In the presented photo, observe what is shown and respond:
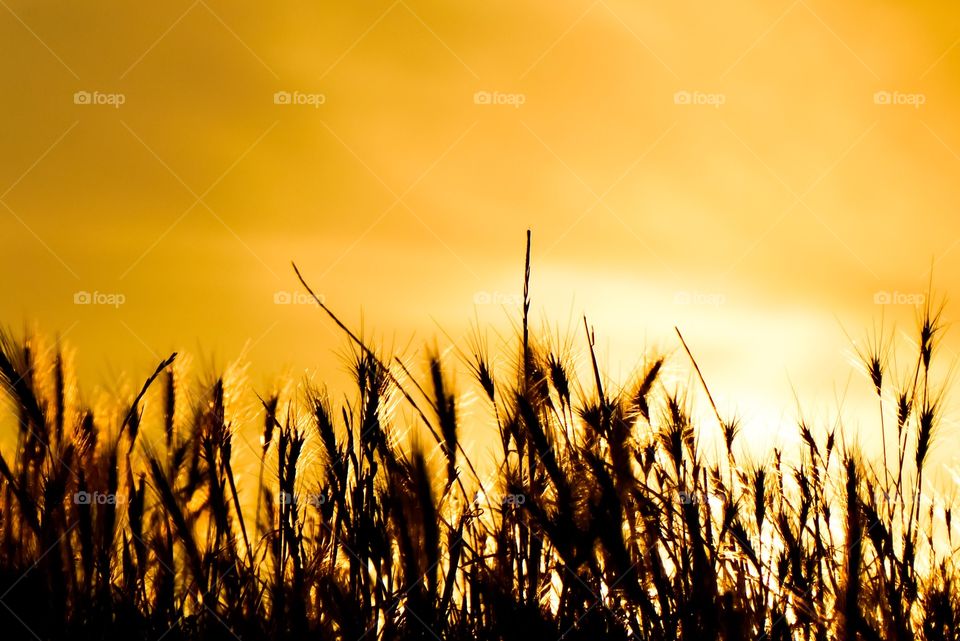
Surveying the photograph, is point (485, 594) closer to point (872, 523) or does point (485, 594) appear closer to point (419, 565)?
point (419, 565)

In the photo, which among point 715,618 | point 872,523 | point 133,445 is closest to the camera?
point 715,618

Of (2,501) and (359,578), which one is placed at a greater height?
(2,501)

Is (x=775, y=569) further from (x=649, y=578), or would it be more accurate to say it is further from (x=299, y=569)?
(x=299, y=569)

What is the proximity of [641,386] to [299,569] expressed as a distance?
134 cm

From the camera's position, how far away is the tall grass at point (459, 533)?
2.31m

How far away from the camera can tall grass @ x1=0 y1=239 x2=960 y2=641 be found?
2.31 metres

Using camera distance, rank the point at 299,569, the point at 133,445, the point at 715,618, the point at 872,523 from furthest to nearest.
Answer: the point at 133,445 < the point at 872,523 < the point at 299,569 < the point at 715,618

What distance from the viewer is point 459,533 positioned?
2564 mm

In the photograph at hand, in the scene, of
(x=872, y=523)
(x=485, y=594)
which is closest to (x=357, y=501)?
(x=485, y=594)

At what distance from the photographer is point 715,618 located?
90.7 inches

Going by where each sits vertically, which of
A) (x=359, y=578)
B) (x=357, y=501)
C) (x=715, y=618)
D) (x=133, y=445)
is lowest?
(x=715, y=618)

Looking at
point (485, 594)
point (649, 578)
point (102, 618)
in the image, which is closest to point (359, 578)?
point (485, 594)

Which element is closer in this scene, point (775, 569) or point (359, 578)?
point (359, 578)

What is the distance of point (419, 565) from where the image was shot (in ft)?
7.58
